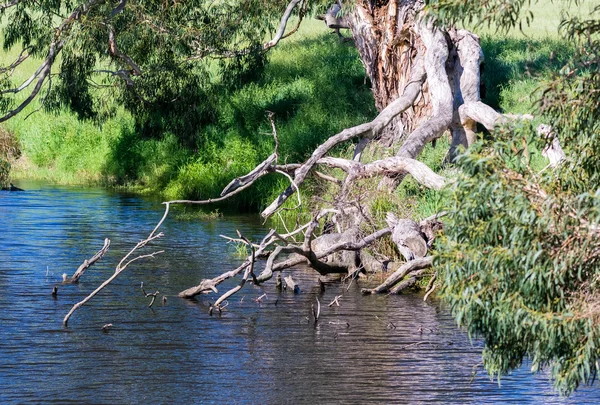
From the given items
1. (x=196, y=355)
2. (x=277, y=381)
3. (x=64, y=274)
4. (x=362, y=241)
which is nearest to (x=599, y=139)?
(x=277, y=381)

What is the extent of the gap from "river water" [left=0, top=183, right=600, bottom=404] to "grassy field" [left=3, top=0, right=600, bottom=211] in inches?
334

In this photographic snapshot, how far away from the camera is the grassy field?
1072 inches

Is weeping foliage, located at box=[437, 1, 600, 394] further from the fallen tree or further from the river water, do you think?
the fallen tree

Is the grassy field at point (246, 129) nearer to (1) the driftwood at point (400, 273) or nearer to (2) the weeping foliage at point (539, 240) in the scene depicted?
(1) the driftwood at point (400, 273)

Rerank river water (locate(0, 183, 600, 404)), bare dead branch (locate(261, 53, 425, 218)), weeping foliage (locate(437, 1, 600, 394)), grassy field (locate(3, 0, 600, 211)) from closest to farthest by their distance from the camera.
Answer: weeping foliage (locate(437, 1, 600, 394))
river water (locate(0, 183, 600, 404))
bare dead branch (locate(261, 53, 425, 218))
grassy field (locate(3, 0, 600, 211))

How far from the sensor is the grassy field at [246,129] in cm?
2722

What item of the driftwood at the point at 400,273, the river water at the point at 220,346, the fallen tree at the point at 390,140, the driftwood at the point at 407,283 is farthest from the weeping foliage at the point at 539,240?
the driftwood at the point at 407,283

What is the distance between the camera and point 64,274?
15828 millimetres

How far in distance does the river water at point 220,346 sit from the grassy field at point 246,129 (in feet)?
27.8

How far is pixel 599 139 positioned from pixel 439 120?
11008mm

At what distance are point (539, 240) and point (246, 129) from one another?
21801 millimetres

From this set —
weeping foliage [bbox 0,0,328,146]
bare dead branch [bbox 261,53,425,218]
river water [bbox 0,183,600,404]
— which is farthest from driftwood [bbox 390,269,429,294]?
weeping foliage [bbox 0,0,328,146]

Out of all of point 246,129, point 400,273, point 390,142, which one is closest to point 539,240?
point 400,273

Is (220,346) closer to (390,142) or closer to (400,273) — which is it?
(400,273)
